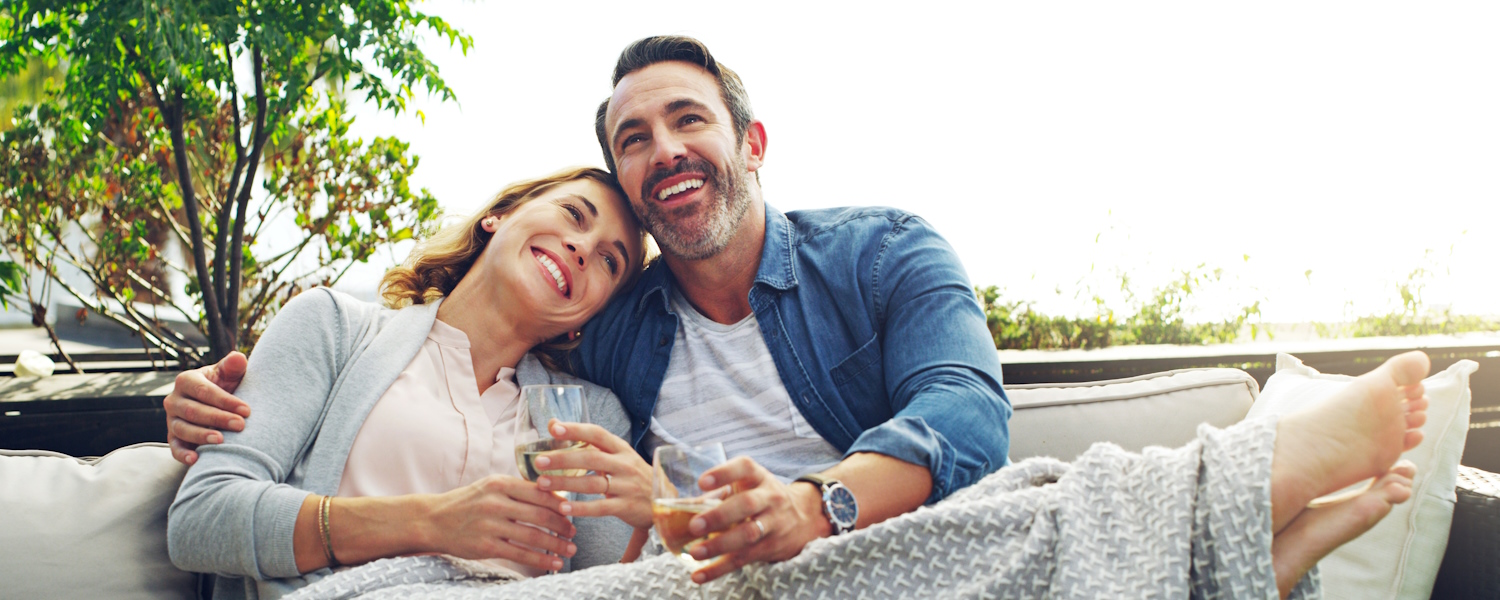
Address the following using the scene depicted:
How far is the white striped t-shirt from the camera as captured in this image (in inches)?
70.9

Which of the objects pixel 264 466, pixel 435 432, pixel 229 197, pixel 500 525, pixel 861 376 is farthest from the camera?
pixel 229 197

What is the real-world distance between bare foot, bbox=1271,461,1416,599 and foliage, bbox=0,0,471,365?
2486mm

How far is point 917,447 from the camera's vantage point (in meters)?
1.31

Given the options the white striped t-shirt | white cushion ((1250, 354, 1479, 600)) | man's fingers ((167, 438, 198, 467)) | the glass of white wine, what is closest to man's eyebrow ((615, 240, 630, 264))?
the white striped t-shirt

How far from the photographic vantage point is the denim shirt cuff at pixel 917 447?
1314 millimetres

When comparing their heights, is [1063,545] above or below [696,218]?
below

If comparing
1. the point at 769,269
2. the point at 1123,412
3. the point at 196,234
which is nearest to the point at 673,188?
the point at 769,269

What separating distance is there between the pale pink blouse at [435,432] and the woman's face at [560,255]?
7.6 inches

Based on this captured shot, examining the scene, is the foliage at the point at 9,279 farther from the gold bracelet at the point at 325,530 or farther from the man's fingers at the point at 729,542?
the man's fingers at the point at 729,542

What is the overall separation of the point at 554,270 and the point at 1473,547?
6.10ft

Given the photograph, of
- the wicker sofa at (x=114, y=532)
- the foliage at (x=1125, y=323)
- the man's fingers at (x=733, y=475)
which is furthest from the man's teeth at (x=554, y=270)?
the foliage at (x=1125, y=323)

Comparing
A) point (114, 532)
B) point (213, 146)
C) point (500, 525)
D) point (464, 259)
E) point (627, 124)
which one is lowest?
point (114, 532)

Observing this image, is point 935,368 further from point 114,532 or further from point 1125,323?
point 1125,323

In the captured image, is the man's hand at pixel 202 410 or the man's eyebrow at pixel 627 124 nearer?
the man's hand at pixel 202 410
